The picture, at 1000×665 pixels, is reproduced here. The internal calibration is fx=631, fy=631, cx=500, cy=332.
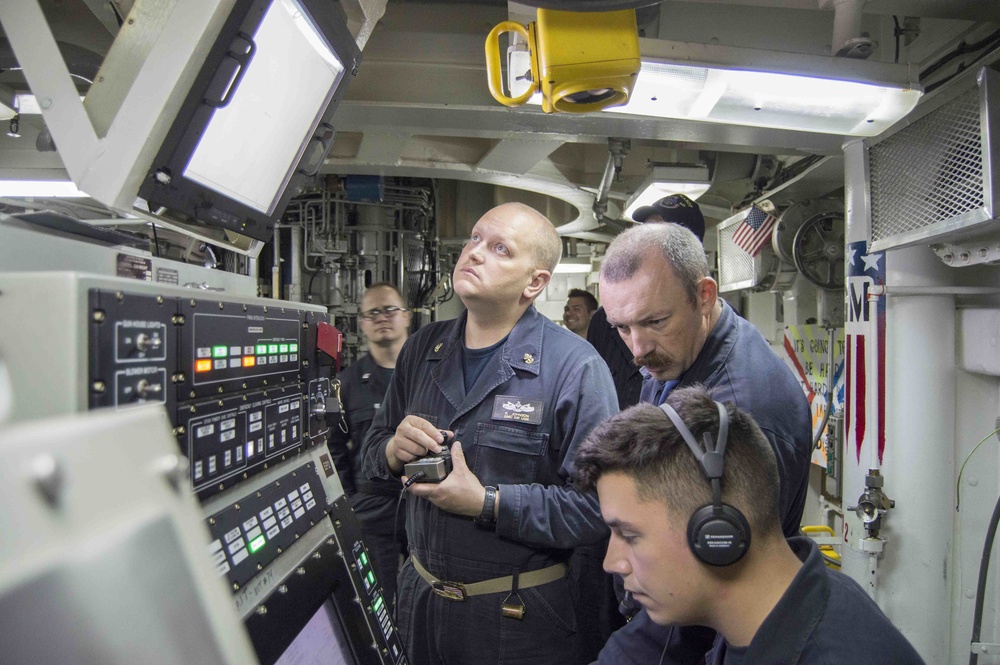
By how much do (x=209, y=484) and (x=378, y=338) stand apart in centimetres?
223

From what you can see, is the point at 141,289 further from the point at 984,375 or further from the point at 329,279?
the point at 329,279

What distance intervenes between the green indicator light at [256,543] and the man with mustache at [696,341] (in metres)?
0.88

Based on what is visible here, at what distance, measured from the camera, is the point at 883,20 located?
260 centimetres

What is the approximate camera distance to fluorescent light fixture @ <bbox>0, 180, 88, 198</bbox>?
10.6 feet

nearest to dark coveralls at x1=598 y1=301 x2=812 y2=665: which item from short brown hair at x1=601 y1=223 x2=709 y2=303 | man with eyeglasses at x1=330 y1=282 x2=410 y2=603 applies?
short brown hair at x1=601 y1=223 x2=709 y2=303

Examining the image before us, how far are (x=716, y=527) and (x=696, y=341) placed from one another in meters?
0.81

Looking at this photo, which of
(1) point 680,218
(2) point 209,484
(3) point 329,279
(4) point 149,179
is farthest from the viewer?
(3) point 329,279

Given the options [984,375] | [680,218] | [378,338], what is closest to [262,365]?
[378,338]

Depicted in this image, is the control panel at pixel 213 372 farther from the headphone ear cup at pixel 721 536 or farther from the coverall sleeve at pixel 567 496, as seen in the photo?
the headphone ear cup at pixel 721 536

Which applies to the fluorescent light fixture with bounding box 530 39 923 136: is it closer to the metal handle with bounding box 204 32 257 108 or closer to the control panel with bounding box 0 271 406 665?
the metal handle with bounding box 204 32 257 108

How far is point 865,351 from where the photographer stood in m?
2.72

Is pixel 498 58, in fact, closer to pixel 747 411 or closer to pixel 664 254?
pixel 664 254

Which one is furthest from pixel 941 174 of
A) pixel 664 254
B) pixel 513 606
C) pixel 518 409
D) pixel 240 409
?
pixel 240 409

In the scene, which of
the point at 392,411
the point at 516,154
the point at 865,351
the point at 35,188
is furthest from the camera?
the point at 516,154
